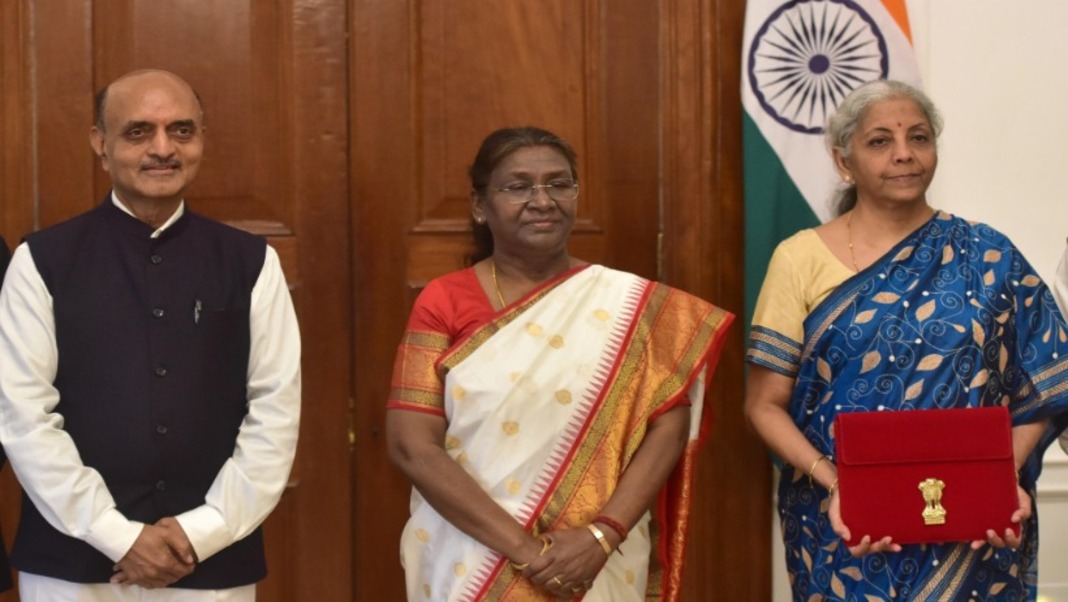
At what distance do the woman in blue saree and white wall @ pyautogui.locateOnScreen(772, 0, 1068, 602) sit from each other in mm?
977

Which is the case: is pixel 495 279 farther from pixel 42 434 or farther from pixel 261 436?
pixel 42 434

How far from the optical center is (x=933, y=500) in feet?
9.07

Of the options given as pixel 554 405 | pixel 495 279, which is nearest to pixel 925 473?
pixel 554 405

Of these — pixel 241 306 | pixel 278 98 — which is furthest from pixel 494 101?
pixel 241 306

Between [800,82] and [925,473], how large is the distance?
4.65 ft

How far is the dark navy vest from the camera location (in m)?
2.67

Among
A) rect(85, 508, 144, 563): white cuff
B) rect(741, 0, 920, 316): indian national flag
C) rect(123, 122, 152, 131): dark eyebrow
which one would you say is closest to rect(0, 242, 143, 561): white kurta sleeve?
rect(85, 508, 144, 563): white cuff

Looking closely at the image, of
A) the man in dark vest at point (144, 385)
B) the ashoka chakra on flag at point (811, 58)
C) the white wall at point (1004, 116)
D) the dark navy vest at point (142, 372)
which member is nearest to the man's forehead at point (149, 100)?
the man in dark vest at point (144, 385)

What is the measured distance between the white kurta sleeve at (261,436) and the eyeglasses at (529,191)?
0.51m

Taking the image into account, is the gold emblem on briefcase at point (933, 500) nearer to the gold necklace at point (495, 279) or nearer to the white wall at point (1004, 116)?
the gold necklace at point (495, 279)

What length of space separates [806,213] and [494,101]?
0.91 meters

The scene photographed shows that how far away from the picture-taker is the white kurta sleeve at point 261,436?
2.68 meters

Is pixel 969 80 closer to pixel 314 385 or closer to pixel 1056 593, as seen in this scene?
pixel 1056 593

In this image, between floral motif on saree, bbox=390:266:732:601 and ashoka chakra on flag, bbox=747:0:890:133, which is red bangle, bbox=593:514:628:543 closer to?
floral motif on saree, bbox=390:266:732:601
